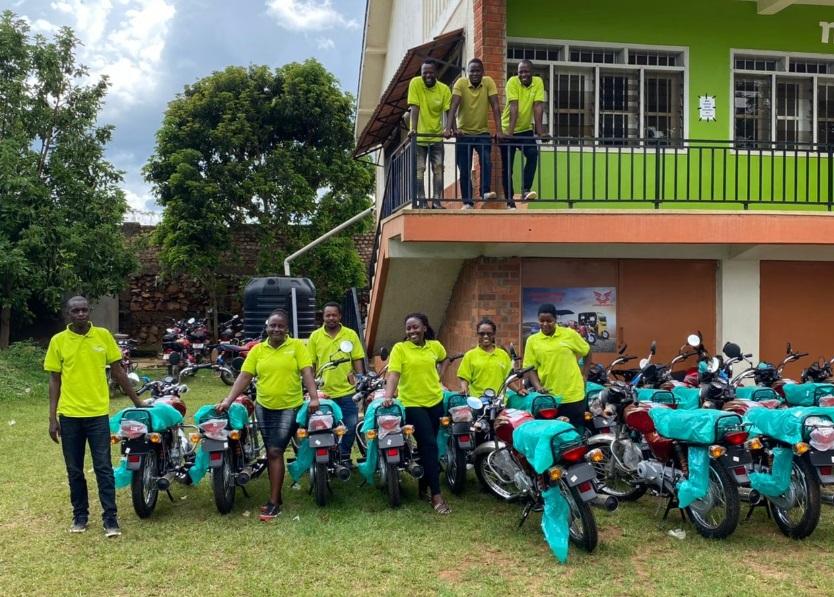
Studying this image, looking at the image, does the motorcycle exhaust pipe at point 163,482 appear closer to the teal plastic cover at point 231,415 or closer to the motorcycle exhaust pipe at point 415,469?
the teal plastic cover at point 231,415

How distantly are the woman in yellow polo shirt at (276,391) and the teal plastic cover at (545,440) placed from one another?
172 centimetres

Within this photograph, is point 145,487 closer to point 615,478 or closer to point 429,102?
point 615,478

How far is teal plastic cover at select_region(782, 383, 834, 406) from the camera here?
645 cm

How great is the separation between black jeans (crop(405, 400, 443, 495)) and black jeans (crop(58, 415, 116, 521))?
7.35ft

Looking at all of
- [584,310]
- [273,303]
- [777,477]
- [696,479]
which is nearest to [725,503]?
[696,479]

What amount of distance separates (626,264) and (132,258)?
10.6 m

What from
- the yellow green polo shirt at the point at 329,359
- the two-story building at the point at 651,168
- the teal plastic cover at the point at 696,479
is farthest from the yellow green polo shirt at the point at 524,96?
the teal plastic cover at the point at 696,479

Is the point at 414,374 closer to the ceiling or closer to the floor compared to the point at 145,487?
closer to the ceiling

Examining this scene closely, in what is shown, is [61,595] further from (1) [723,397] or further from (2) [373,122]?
(2) [373,122]

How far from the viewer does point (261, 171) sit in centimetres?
1661

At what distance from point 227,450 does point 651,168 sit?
7.00m

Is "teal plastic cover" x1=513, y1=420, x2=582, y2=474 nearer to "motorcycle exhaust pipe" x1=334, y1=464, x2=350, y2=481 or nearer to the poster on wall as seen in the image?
"motorcycle exhaust pipe" x1=334, y1=464, x2=350, y2=481

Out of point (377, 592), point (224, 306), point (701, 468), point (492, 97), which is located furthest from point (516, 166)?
point (224, 306)

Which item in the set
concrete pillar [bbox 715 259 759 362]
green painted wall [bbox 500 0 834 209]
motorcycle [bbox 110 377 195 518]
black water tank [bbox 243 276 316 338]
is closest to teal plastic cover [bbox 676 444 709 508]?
motorcycle [bbox 110 377 195 518]
